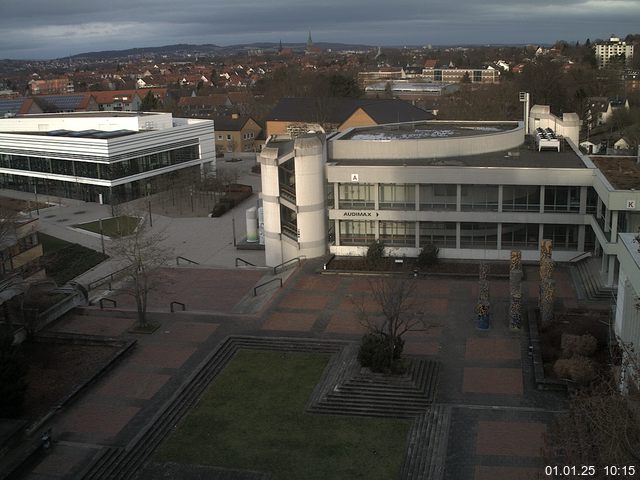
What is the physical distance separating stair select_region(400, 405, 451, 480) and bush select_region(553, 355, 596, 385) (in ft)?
14.5

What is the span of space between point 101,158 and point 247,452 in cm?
4711

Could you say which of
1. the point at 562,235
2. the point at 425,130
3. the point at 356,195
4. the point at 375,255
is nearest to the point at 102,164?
the point at 425,130

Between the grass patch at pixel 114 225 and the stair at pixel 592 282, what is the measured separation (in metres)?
33.1

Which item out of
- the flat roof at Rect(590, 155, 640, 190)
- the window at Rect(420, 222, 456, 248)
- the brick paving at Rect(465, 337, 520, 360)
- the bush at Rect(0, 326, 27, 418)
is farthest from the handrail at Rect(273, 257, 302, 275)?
the flat roof at Rect(590, 155, 640, 190)

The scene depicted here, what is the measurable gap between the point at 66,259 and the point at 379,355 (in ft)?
98.5

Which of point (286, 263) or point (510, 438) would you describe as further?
point (286, 263)

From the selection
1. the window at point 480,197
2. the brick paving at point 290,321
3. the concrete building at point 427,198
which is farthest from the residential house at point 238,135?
the brick paving at point 290,321

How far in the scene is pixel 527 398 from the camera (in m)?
25.1

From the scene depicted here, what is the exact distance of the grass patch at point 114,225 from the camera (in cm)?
5553

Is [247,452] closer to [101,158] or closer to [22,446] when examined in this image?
[22,446]

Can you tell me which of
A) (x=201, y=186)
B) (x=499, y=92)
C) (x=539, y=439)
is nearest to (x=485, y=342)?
(x=539, y=439)

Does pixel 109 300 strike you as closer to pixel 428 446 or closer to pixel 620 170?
pixel 428 446

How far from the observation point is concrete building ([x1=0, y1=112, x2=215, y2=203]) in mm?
65400

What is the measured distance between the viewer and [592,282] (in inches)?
1399
